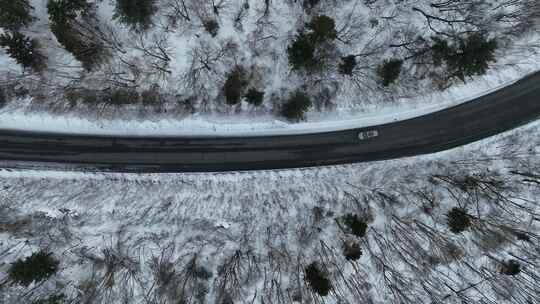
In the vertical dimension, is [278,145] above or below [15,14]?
below

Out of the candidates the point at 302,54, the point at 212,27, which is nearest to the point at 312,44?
the point at 302,54

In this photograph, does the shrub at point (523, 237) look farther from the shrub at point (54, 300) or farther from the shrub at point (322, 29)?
the shrub at point (54, 300)

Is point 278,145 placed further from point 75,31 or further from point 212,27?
point 75,31

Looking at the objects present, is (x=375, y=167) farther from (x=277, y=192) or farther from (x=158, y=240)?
(x=158, y=240)

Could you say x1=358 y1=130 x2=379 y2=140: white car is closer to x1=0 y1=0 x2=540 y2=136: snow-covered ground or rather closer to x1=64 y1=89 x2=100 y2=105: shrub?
x1=0 y1=0 x2=540 y2=136: snow-covered ground

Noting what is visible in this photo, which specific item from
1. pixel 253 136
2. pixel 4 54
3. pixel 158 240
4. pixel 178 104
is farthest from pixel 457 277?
pixel 4 54

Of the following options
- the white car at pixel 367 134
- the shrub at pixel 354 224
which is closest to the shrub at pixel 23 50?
the white car at pixel 367 134
